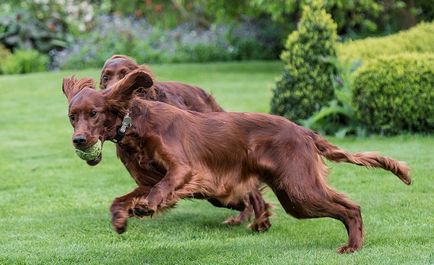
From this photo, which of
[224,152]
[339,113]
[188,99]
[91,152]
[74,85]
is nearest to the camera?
[91,152]

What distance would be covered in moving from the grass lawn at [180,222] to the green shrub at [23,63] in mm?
9217

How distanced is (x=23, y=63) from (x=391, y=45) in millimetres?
10440

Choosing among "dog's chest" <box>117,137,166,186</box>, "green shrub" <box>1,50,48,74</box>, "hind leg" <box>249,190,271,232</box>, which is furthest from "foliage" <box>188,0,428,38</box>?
"dog's chest" <box>117,137,166,186</box>

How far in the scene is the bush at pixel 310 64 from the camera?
10961mm

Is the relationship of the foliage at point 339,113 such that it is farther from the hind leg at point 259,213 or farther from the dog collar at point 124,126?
the dog collar at point 124,126

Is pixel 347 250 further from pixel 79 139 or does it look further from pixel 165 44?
pixel 165 44

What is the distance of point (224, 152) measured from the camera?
5516 mm

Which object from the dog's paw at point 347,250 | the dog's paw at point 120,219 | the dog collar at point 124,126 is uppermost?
the dog collar at point 124,126

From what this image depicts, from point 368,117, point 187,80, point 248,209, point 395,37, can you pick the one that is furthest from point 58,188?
point 187,80

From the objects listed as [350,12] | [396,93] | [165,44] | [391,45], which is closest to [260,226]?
[396,93]

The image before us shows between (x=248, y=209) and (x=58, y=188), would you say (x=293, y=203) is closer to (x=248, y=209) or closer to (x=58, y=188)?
(x=248, y=209)

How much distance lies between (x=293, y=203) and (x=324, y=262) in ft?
1.54

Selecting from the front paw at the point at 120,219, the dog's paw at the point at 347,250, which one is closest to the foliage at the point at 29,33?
the dog's paw at the point at 347,250

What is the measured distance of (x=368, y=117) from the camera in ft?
34.4
